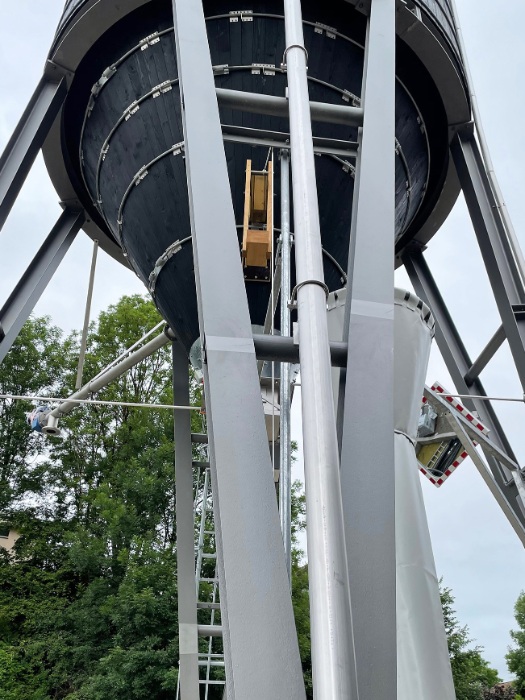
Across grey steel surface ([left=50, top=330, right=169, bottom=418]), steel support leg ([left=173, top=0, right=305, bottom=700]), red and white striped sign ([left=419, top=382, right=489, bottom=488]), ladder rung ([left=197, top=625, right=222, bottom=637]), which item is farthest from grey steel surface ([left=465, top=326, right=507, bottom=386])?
steel support leg ([left=173, top=0, right=305, bottom=700])

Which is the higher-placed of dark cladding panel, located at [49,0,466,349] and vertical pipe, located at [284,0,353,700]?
dark cladding panel, located at [49,0,466,349]

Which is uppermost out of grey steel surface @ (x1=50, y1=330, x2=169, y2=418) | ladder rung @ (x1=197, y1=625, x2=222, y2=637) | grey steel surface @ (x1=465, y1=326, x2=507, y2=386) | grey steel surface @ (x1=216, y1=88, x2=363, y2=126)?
grey steel surface @ (x1=50, y1=330, x2=169, y2=418)

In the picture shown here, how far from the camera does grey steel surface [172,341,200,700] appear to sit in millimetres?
6957

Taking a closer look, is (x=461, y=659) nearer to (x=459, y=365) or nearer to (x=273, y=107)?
(x=459, y=365)

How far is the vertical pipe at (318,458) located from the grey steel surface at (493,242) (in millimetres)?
3634

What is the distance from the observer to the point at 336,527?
7.08 ft

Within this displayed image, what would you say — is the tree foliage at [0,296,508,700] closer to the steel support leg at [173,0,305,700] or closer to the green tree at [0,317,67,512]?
the green tree at [0,317,67,512]

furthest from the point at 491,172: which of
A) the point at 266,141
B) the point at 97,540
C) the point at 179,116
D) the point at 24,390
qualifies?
the point at 24,390

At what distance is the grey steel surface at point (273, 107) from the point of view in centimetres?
346

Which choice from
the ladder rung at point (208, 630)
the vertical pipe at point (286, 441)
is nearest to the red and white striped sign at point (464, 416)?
the ladder rung at point (208, 630)

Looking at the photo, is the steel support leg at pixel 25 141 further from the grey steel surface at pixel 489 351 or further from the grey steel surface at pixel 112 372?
the grey steel surface at pixel 489 351

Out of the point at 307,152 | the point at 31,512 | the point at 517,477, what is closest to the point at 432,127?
the point at 517,477

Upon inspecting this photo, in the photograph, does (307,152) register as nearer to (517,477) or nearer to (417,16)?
(417,16)

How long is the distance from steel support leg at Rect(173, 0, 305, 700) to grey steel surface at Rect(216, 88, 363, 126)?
202mm
